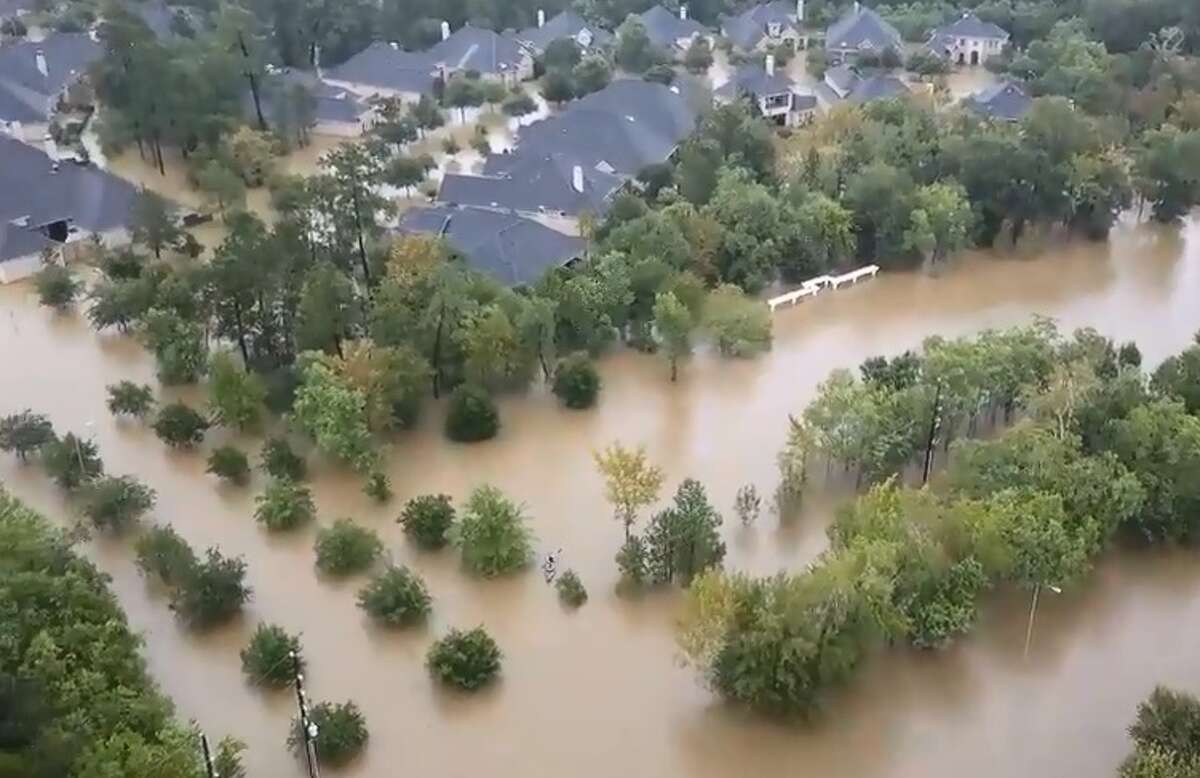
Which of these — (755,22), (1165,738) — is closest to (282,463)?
(1165,738)

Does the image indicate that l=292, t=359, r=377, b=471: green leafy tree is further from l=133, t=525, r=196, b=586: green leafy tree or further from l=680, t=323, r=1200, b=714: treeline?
l=680, t=323, r=1200, b=714: treeline

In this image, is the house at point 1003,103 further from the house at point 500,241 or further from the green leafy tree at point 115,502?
the green leafy tree at point 115,502

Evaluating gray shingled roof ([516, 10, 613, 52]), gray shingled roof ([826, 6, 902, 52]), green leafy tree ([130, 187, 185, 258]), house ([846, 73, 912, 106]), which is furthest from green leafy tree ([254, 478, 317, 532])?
gray shingled roof ([826, 6, 902, 52])

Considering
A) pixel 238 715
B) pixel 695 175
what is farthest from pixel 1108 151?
pixel 238 715

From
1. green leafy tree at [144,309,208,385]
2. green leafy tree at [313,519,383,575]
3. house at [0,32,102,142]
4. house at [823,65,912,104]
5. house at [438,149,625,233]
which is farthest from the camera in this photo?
house at [823,65,912,104]

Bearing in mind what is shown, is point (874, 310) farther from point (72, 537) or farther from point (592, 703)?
point (72, 537)

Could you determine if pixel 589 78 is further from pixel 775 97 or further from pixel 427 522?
pixel 427 522

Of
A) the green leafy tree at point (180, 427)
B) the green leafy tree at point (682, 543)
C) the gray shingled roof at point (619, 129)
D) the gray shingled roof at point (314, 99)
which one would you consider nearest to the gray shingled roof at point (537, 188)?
the gray shingled roof at point (619, 129)
